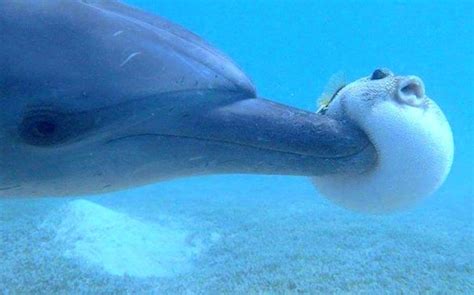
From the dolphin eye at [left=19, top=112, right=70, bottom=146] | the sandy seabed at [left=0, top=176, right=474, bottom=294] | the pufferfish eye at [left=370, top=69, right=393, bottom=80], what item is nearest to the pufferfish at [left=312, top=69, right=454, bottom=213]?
the pufferfish eye at [left=370, top=69, right=393, bottom=80]

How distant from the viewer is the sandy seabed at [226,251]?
6113 mm

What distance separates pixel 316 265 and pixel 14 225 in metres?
5.26

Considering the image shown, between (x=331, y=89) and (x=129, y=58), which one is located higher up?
(x=331, y=89)

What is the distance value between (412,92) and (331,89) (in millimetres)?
528

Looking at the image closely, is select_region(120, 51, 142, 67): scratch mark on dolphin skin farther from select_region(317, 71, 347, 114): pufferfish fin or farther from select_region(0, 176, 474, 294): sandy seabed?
select_region(0, 176, 474, 294): sandy seabed

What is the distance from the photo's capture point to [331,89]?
276cm

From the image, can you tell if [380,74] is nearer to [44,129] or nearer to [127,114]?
[127,114]

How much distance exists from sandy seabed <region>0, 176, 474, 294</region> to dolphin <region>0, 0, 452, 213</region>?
3.84 meters

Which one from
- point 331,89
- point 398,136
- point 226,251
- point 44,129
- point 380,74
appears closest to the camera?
point 44,129

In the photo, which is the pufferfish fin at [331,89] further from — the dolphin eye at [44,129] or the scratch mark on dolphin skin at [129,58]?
the dolphin eye at [44,129]

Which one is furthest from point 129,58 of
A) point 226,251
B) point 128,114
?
point 226,251

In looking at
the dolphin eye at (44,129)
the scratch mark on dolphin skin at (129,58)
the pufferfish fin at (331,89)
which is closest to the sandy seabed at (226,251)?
the pufferfish fin at (331,89)

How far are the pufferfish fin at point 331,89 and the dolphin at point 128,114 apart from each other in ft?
0.94

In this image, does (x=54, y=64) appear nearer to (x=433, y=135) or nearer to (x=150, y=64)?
(x=150, y=64)
